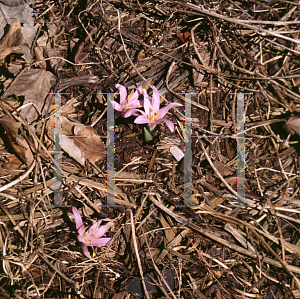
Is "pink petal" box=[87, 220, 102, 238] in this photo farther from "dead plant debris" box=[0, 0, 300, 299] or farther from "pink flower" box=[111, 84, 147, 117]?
"pink flower" box=[111, 84, 147, 117]

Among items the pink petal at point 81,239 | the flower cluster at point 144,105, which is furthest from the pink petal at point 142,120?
the pink petal at point 81,239

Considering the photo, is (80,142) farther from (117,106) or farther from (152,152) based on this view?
(152,152)

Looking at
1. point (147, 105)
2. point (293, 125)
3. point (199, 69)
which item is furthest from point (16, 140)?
point (293, 125)

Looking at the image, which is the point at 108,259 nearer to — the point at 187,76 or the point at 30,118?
the point at 30,118

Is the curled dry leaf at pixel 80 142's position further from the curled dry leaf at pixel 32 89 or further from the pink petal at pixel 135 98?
the pink petal at pixel 135 98

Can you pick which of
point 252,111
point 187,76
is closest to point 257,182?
point 252,111

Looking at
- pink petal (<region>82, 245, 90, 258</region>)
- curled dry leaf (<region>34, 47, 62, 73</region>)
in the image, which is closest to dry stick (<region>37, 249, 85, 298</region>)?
pink petal (<region>82, 245, 90, 258</region>)
